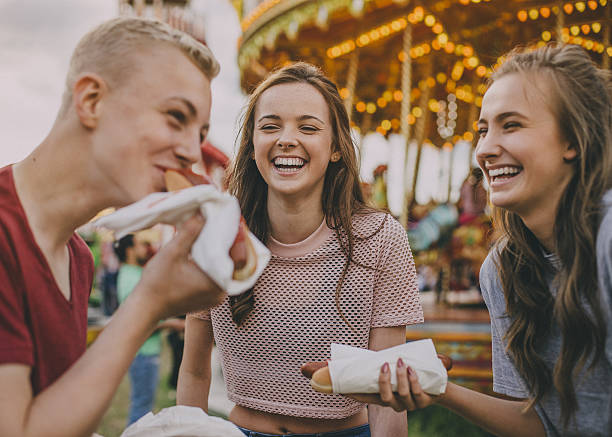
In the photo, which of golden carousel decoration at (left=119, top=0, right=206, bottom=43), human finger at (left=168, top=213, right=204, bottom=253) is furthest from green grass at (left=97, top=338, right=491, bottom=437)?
golden carousel decoration at (left=119, top=0, right=206, bottom=43)

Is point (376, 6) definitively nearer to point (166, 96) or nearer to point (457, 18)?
point (457, 18)

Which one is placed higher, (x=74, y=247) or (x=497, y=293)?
(x=74, y=247)

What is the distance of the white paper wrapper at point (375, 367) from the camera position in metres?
1.48

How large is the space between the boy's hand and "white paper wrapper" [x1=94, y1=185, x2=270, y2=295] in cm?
4

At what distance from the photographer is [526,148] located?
5.49 feet

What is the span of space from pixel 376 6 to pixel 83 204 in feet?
18.6

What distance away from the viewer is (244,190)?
2.30m

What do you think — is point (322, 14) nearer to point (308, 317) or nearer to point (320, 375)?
point (308, 317)

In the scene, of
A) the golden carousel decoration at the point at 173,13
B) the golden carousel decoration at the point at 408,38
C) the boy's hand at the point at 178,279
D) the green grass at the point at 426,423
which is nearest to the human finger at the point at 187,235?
the boy's hand at the point at 178,279

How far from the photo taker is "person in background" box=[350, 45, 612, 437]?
5.02 feet

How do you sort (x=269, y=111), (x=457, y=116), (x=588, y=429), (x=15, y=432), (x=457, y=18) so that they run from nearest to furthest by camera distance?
(x=15, y=432) < (x=588, y=429) < (x=269, y=111) < (x=457, y=18) < (x=457, y=116)

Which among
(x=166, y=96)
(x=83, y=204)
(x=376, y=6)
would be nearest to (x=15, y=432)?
(x=83, y=204)

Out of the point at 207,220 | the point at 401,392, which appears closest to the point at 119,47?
the point at 207,220

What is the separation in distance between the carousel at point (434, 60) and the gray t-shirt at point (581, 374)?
290 centimetres
